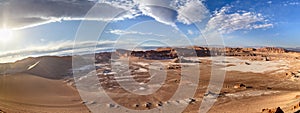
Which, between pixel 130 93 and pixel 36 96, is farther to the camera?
pixel 36 96

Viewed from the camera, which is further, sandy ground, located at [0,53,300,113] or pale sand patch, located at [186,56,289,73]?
pale sand patch, located at [186,56,289,73]

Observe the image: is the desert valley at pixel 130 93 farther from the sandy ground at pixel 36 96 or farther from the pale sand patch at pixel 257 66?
the pale sand patch at pixel 257 66

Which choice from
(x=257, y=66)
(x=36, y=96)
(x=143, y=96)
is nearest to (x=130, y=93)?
(x=143, y=96)

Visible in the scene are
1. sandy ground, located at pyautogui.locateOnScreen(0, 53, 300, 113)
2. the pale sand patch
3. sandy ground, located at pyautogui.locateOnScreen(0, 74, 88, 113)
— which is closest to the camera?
sandy ground, located at pyautogui.locateOnScreen(0, 53, 300, 113)

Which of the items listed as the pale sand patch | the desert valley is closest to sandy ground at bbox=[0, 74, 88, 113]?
the desert valley

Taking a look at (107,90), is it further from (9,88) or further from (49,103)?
(9,88)

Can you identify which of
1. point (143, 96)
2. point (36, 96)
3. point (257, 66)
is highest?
point (257, 66)

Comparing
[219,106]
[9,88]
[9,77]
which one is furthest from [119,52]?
[219,106]

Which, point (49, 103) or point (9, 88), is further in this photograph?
point (9, 88)

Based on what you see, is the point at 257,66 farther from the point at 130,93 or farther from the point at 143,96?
the point at 143,96

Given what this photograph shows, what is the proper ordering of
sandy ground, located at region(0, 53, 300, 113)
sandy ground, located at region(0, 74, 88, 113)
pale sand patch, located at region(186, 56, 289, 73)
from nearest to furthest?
1. sandy ground, located at region(0, 53, 300, 113)
2. sandy ground, located at region(0, 74, 88, 113)
3. pale sand patch, located at region(186, 56, 289, 73)

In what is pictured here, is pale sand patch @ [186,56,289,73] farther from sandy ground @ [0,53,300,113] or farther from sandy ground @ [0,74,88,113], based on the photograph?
sandy ground @ [0,74,88,113]
